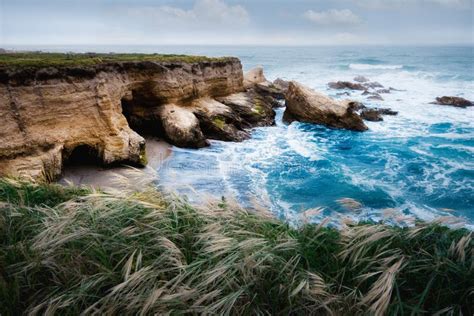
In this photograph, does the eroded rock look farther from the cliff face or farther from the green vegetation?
the green vegetation

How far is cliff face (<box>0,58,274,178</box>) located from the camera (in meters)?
9.12

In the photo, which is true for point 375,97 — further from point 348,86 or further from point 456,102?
point 348,86

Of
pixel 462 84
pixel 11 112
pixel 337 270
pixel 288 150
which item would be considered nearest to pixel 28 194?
pixel 337 270

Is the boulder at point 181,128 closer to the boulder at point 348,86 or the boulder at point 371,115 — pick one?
the boulder at point 371,115

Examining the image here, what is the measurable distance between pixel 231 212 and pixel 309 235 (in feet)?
2.99

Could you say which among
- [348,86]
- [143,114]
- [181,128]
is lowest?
[181,128]

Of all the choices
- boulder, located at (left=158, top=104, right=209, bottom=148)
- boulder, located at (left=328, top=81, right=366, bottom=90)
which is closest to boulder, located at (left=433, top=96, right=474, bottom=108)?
boulder, located at (left=328, top=81, right=366, bottom=90)

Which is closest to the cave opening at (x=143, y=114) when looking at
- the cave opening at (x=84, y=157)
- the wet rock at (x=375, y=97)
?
the cave opening at (x=84, y=157)

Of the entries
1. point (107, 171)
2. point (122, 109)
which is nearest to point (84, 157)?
point (107, 171)

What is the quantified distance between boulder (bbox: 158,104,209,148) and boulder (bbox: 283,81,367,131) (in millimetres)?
7464

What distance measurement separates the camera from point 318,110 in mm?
18938

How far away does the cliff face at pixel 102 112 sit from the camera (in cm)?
912

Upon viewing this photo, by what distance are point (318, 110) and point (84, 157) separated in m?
13.0

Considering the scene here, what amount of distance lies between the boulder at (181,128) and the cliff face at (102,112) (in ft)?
0.14
